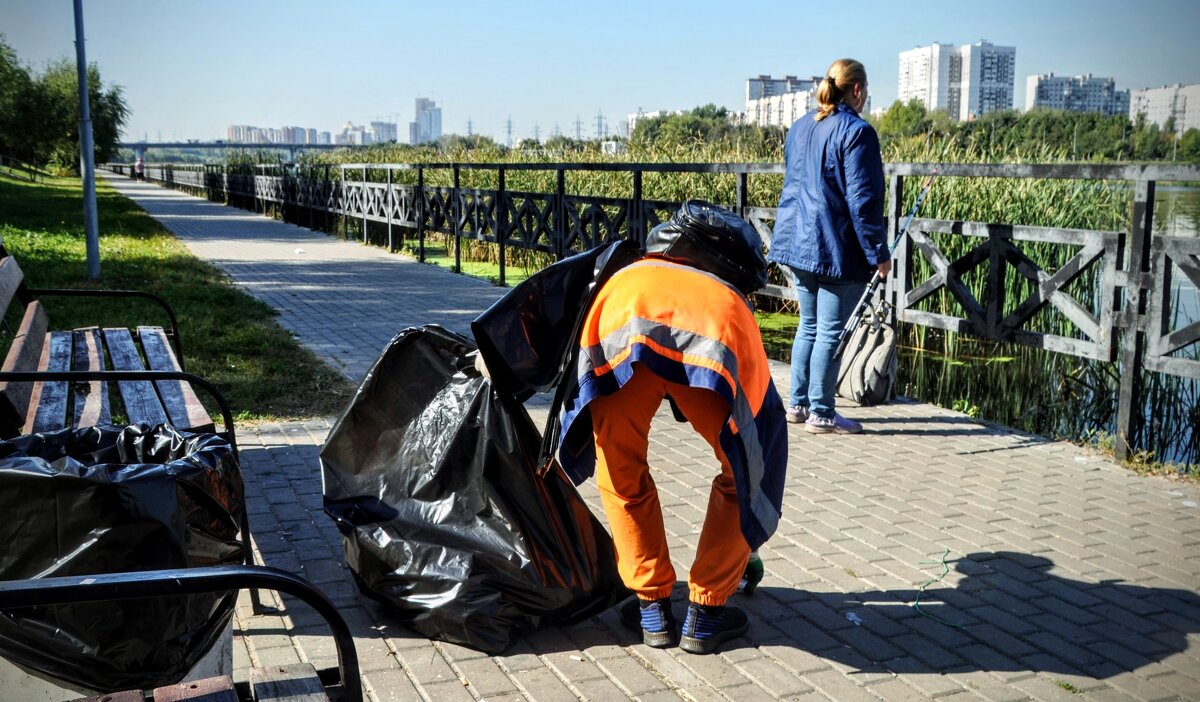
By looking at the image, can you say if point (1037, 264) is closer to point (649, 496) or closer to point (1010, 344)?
point (1010, 344)

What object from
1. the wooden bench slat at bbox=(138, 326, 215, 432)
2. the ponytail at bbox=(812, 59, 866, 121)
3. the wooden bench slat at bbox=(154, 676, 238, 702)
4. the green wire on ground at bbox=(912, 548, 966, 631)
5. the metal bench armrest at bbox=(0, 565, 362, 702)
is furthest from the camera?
the ponytail at bbox=(812, 59, 866, 121)

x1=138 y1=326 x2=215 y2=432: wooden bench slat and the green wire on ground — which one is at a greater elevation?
x1=138 y1=326 x2=215 y2=432: wooden bench slat

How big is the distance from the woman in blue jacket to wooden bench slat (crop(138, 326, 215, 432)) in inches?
129

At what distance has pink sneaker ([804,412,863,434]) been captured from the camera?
6.27 meters

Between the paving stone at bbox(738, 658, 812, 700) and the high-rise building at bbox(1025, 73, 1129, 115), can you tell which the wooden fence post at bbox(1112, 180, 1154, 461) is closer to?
the paving stone at bbox(738, 658, 812, 700)

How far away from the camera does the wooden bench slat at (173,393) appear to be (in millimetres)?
3923

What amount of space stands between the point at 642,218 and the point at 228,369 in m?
4.16

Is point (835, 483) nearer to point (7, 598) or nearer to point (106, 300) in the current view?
point (7, 598)

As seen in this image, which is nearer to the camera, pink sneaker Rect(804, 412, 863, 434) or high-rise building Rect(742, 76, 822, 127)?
pink sneaker Rect(804, 412, 863, 434)

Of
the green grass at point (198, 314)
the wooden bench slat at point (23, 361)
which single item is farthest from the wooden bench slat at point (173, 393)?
the green grass at point (198, 314)

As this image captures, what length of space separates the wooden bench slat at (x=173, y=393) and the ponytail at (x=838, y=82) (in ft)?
11.8

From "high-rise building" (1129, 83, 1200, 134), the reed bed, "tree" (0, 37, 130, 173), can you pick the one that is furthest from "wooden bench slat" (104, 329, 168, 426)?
"tree" (0, 37, 130, 173)

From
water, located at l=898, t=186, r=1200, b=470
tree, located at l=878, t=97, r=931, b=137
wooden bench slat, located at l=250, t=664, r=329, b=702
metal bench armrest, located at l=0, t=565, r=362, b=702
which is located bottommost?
water, located at l=898, t=186, r=1200, b=470

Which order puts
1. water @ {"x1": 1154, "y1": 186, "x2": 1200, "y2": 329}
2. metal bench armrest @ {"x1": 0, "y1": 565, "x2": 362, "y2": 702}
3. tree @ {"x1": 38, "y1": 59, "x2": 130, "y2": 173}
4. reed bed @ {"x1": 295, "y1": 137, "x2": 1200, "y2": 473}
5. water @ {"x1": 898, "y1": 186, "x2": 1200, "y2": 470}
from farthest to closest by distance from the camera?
1. tree @ {"x1": 38, "y1": 59, "x2": 130, "y2": 173}
2. water @ {"x1": 1154, "y1": 186, "x2": 1200, "y2": 329}
3. reed bed @ {"x1": 295, "y1": 137, "x2": 1200, "y2": 473}
4. water @ {"x1": 898, "y1": 186, "x2": 1200, "y2": 470}
5. metal bench armrest @ {"x1": 0, "y1": 565, "x2": 362, "y2": 702}
